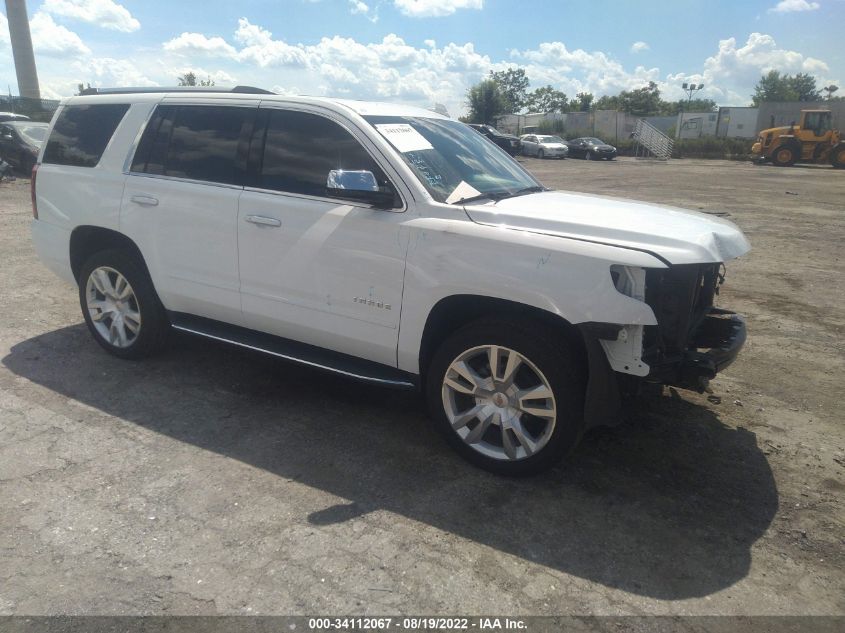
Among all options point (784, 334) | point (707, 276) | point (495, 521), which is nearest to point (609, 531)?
point (495, 521)

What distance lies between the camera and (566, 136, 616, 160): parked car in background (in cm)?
4003

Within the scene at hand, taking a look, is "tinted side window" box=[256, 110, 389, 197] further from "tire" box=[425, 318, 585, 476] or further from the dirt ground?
the dirt ground

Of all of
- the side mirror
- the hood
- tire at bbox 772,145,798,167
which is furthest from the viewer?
tire at bbox 772,145,798,167

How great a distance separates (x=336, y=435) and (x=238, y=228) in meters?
1.47

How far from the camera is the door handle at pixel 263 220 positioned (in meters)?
3.91

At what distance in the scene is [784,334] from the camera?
231 inches

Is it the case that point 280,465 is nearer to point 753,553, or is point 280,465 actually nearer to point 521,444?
point 521,444

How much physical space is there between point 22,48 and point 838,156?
5840 cm

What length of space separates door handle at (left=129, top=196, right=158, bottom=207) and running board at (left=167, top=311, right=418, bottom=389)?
795 millimetres

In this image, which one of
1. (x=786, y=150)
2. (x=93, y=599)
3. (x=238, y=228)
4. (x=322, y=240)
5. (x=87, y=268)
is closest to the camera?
(x=93, y=599)

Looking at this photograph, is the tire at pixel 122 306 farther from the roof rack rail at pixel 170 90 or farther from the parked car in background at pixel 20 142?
the parked car in background at pixel 20 142

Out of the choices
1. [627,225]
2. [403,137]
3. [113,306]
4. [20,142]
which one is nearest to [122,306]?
[113,306]

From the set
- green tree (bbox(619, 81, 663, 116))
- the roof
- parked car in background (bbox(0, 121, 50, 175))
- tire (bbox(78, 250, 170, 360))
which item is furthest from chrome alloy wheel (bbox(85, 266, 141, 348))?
green tree (bbox(619, 81, 663, 116))

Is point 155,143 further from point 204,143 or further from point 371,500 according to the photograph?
point 371,500
